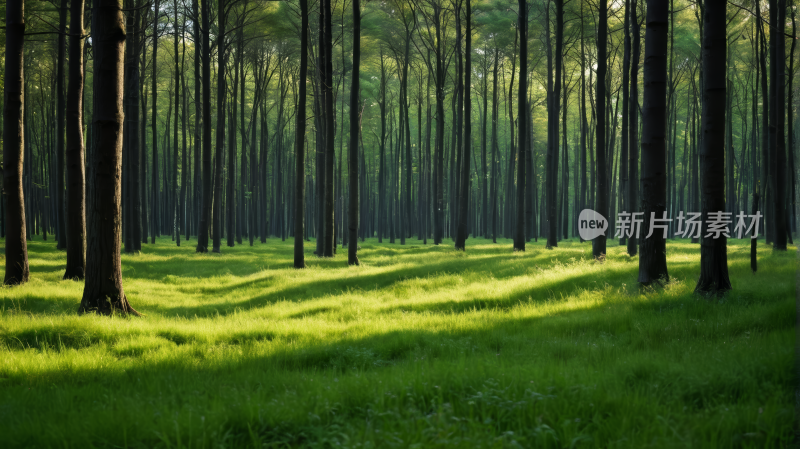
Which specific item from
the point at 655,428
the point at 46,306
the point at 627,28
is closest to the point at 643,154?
the point at 655,428

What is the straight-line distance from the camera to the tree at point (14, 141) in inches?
361

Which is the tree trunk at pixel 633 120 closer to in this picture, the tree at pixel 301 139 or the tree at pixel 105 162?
the tree at pixel 301 139

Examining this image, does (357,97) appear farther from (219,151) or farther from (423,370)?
(423,370)

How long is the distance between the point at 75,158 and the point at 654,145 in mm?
10932

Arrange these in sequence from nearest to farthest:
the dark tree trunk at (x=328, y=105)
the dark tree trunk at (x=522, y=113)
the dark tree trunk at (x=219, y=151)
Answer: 1. the dark tree trunk at (x=328, y=105)
2. the dark tree trunk at (x=522, y=113)
3. the dark tree trunk at (x=219, y=151)

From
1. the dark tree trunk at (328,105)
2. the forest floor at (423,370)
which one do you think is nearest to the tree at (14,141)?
the forest floor at (423,370)

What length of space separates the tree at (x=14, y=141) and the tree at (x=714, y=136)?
37.6 feet

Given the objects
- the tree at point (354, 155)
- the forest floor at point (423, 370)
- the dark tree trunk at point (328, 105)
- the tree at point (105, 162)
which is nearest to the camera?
the forest floor at point (423, 370)

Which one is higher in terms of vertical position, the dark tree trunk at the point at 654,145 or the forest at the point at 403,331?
the dark tree trunk at the point at 654,145

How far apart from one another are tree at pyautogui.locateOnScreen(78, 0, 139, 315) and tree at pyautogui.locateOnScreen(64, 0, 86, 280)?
3.93 meters

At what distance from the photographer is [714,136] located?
6477 mm

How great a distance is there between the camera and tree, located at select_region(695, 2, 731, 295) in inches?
254

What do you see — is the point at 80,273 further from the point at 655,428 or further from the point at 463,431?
the point at 655,428

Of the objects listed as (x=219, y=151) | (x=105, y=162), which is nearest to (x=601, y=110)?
(x=105, y=162)
